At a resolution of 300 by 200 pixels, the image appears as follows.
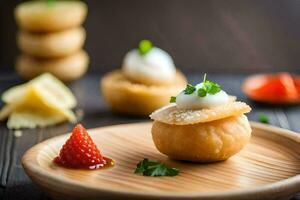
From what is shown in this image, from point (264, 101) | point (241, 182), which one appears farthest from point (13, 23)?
point (241, 182)

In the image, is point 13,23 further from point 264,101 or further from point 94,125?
point 264,101

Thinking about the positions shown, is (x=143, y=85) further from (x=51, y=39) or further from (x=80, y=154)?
(x=80, y=154)

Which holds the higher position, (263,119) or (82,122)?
(263,119)

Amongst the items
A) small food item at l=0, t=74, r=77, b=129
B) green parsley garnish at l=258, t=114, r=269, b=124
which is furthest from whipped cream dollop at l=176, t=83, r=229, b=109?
small food item at l=0, t=74, r=77, b=129

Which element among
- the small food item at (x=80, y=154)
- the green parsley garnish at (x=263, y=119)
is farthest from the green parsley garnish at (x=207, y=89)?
the green parsley garnish at (x=263, y=119)

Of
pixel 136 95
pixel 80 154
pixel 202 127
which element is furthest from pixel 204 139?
pixel 136 95

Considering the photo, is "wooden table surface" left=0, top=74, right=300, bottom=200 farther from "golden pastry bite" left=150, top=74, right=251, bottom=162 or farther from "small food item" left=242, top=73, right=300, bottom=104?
"golden pastry bite" left=150, top=74, right=251, bottom=162

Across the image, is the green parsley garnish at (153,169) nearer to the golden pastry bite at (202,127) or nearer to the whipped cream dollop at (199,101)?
the golden pastry bite at (202,127)
